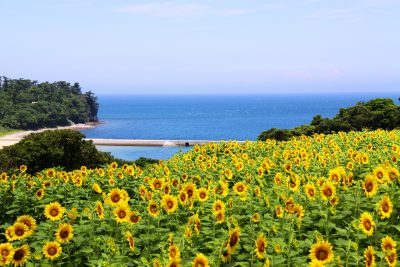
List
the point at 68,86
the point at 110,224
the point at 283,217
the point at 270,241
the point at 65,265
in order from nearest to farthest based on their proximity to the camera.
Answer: the point at 270,241 → the point at 283,217 → the point at 65,265 → the point at 110,224 → the point at 68,86

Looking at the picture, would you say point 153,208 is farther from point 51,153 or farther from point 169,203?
point 51,153

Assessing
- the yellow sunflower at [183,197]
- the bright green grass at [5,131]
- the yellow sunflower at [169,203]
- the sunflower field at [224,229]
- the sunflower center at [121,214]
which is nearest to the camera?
the sunflower field at [224,229]

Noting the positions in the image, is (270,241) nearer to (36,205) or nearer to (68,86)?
(36,205)

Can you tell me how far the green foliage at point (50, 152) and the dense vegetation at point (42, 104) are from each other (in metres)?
81.1

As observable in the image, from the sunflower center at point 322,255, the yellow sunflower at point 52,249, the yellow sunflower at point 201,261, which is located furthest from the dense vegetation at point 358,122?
the yellow sunflower at point 201,261

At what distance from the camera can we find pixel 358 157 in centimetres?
713

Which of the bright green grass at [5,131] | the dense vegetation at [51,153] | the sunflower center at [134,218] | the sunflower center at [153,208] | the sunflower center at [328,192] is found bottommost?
the bright green grass at [5,131]

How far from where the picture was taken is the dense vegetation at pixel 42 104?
4114 inches

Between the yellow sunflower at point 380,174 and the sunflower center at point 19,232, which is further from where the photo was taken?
the yellow sunflower at point 380,174

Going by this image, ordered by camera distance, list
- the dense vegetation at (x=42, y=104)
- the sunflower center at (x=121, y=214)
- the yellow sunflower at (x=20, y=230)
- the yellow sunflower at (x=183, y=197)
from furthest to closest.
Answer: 1. the dense vegetation at (x=42, y=104)
2. the yellow sunflower at (x=183, y=197)
3. the sunflower center at (x=121, y=214)
4. the yellow sunflower at (x=20, y=230)

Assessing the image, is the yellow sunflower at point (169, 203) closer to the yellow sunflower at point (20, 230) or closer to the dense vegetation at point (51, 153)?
the yellow sunflower at point (20, 230)

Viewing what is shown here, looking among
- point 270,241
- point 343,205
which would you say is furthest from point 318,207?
point 270,241

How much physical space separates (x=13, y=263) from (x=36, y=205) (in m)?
2.83

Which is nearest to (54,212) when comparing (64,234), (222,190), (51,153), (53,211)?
(53,211)
